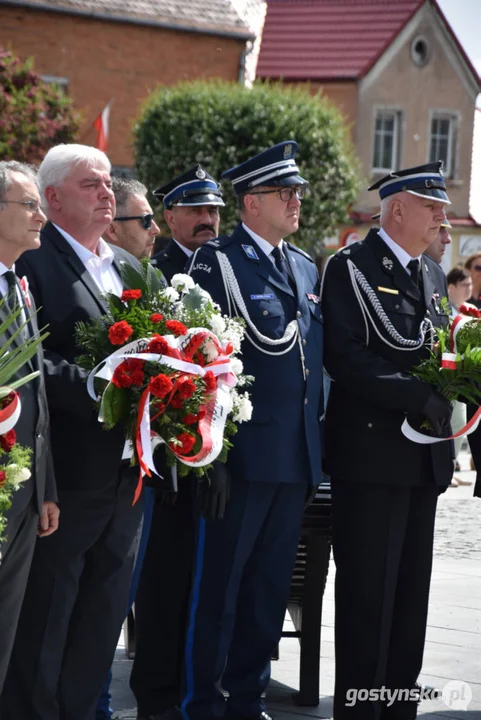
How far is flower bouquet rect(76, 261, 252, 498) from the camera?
13.7 feet

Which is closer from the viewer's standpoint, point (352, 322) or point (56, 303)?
point (56, 303)

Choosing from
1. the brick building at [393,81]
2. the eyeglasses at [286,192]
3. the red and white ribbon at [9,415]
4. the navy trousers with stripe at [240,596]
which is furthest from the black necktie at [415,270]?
the brick building at [393,81]

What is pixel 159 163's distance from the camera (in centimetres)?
2475

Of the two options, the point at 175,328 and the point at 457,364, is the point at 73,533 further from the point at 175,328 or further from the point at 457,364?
the point at 457,364

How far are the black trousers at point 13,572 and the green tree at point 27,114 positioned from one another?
18022 mm

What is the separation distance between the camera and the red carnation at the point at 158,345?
4199 mm

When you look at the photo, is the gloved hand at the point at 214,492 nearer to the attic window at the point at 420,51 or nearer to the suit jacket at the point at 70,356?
the suit jacket at the point at 70,356

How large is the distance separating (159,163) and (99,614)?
20794mm

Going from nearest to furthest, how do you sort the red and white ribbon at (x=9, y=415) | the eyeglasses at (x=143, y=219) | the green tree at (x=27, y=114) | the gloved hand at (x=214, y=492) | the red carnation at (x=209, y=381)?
the red and white ribbon at (x=9, y=415) → the red carnation at (x=209, y=381) → the gloved hand at (x=214, y=492) → the eyeglasses at (x=143, y=219) → the green tree at (x=27, y=114)

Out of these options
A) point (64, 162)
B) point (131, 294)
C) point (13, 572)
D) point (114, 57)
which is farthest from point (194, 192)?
point (114, 57)

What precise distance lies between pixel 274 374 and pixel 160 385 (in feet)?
3.67

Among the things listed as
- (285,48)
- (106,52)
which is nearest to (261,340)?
(106,52)

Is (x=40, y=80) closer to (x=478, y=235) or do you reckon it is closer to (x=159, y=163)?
(x=159, y=163)

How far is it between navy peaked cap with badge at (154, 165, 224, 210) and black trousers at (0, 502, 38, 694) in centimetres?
260
